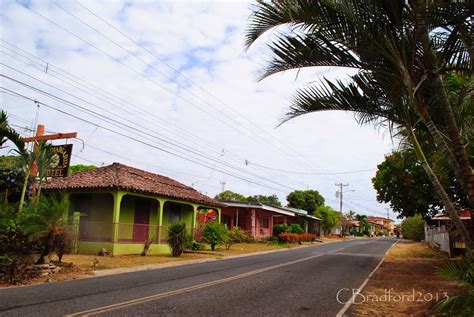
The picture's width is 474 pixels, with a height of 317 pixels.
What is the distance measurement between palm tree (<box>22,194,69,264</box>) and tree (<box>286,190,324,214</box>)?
5214cm

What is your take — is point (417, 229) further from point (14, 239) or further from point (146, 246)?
point (14, 239)

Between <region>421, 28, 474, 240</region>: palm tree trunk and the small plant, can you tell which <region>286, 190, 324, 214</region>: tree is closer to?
the small plant

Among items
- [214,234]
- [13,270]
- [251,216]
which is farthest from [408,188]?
[251,216]

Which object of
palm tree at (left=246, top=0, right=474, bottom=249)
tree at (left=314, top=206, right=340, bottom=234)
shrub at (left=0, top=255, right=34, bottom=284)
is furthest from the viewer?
tree at (left=314, top=206, right=340, bottom=234)

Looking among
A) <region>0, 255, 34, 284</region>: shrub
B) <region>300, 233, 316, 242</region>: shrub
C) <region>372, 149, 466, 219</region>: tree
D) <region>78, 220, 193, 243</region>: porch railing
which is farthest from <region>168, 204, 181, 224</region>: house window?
<region>300, 233, 316, 242</region>: shrub

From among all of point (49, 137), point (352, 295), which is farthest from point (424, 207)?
point (49, 137)

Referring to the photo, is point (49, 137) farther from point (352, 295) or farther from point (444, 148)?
point (444, 148)

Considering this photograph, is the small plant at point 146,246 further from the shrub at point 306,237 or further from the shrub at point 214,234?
the shrub at point 306,237

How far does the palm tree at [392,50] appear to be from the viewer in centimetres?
598

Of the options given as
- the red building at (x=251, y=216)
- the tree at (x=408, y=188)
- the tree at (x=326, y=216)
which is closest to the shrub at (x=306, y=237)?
the red building at (x=251, y=216)

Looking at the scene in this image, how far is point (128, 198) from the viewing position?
21562 mm

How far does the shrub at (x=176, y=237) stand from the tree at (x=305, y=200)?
4386 centimetres

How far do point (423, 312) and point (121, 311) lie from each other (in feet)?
17.9

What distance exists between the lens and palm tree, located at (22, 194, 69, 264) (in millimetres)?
11008
